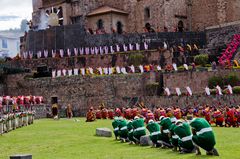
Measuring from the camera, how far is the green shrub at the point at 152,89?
45656mm

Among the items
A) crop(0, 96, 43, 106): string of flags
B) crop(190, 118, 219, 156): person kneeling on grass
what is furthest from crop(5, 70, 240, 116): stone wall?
crop(190, 118, 219, 156): person kneeling on grass

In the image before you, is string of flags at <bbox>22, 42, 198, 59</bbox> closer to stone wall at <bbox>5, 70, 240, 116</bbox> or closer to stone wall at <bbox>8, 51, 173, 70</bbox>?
stone wall at <bbox>8, 51, 173, 70</bbox>

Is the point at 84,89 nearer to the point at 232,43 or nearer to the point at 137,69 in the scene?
the point at 137,69

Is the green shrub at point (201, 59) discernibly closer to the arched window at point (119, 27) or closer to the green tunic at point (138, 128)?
the arched window at point (119, 27)

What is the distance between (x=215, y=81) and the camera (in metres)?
42.6

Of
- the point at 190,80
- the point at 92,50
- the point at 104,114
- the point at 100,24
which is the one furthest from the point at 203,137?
the point at 100,24

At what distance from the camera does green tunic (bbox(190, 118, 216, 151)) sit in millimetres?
16906

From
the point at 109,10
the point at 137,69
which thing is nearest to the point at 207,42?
the point at 137,69

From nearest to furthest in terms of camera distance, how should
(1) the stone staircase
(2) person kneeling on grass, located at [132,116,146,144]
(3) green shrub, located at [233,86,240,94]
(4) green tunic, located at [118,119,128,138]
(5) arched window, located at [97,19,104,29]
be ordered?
1. (2) person kneeling on grass, located at [132,116,146,144]
2. (4) green tunic, located at [118,119,128,138]
3. (3) green shrub, located at [233,86,240,94]
4. (1) the stone staircase
5. (5) arched window, located at [97,19,104,29]

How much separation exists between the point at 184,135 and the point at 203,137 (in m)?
1.09

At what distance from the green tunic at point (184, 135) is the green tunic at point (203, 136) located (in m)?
0.56

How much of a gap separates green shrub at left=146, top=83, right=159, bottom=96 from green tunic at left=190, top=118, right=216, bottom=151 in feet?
92.8

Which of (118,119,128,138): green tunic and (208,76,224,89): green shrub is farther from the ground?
(208,76,224,89): green shrub

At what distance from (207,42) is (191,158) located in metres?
40.9
